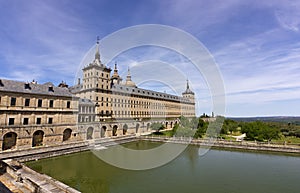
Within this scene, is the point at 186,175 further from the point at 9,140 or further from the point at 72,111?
Result: the point at 9,140

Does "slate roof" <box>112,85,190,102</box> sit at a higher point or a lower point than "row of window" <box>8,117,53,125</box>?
higher

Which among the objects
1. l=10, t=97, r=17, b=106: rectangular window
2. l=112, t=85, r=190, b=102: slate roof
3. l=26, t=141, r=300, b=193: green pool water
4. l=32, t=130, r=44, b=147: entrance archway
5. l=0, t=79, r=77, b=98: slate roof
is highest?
l=112, t=85, r=190, b=102: slate roof

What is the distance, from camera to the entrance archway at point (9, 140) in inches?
971

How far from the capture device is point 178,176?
18.0 meters

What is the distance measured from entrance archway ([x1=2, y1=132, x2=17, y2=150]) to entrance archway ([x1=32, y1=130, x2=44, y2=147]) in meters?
2.47

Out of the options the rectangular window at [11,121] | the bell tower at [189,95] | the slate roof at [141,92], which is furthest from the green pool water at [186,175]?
the bell tower at [189,95]

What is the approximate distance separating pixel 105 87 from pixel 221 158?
26223mm

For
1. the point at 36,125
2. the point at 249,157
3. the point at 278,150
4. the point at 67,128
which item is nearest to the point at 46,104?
the point at 36,125

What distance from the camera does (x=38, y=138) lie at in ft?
92.2

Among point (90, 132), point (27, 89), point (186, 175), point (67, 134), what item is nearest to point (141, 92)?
point (90, 132)

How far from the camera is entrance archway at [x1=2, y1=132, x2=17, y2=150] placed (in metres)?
24.7

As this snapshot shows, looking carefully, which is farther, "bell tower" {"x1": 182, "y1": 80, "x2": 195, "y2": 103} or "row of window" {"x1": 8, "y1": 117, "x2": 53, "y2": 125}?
"bell tower" {"x1": 182, "y1": 80, "x2": 195, "y2": 103}

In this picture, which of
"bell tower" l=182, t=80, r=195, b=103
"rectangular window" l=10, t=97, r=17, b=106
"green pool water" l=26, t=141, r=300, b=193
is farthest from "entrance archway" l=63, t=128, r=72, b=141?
"bell tower" l=182, t=80, r=195, b=103

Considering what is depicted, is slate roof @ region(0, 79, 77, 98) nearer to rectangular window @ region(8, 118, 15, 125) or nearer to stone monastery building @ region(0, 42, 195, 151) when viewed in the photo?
stone monastery building @ region(0, 42, 195, 151)
